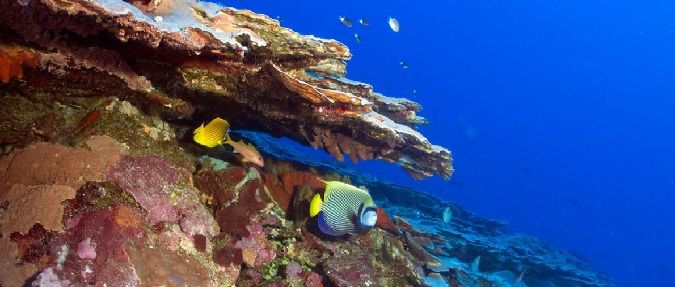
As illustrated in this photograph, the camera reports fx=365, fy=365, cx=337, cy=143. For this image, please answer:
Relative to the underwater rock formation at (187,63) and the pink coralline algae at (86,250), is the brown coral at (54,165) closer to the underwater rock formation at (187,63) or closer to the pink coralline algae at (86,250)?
the pink coralline algae at (86,250)

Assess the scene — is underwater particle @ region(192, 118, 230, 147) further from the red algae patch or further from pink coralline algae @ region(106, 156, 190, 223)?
the red algae patch

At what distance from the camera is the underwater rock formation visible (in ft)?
7.68

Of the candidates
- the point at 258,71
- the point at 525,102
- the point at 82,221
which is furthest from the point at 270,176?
the point at 525,102

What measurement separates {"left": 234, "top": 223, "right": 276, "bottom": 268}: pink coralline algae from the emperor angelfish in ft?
2.06

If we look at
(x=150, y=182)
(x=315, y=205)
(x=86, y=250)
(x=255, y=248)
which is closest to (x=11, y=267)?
(x=86, y=250)

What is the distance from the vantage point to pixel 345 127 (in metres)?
4.51

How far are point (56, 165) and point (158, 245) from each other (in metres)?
0.94

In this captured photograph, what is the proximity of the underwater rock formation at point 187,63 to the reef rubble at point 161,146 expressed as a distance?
1cm

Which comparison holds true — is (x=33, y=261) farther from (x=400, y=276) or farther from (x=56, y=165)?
(x=400, y=276)

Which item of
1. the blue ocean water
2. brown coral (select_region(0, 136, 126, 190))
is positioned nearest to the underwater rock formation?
brown coral (select_region(0, 136, 126, 190))

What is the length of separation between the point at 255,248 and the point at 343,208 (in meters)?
0.95

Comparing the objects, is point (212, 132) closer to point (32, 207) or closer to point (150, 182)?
point (150, 182)

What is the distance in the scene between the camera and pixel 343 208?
3357mm

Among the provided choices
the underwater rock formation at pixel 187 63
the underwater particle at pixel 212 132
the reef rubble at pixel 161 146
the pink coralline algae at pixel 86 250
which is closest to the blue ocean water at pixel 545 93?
the reef rubble at pixel 161 146
